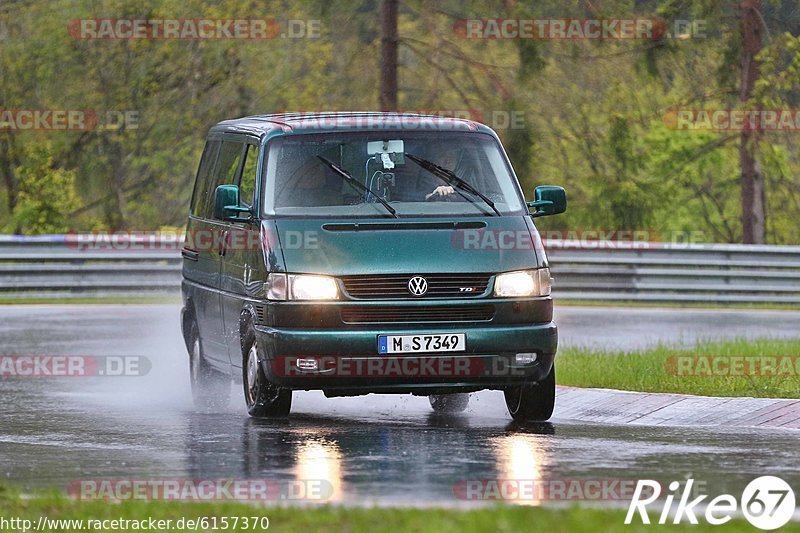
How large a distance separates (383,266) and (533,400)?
Result: 167 cm

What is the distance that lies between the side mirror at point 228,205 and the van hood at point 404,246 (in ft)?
1.87

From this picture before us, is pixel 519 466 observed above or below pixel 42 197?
above

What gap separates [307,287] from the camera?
11945mm

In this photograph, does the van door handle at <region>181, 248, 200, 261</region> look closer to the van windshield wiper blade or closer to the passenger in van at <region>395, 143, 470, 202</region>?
the van windshield wiper blade

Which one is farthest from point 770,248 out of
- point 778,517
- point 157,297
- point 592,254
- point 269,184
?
point 778,517

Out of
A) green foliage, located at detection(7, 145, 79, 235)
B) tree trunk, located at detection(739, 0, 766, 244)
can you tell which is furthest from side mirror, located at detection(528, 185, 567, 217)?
green foliage, located at detection(7, 145, 79, 235)

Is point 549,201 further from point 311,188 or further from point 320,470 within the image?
point 320,470

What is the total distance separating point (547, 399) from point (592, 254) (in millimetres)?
15244

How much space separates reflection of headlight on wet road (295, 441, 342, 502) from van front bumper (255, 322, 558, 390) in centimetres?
81

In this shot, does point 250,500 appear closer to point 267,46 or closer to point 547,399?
point 547,399

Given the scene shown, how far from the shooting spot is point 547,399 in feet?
41.8

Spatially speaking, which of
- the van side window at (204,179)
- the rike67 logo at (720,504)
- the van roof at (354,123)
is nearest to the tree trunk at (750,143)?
the van side window at (204,179)

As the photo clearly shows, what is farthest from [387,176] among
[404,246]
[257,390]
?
[257,390]

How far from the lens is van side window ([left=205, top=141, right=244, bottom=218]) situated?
14.0m
